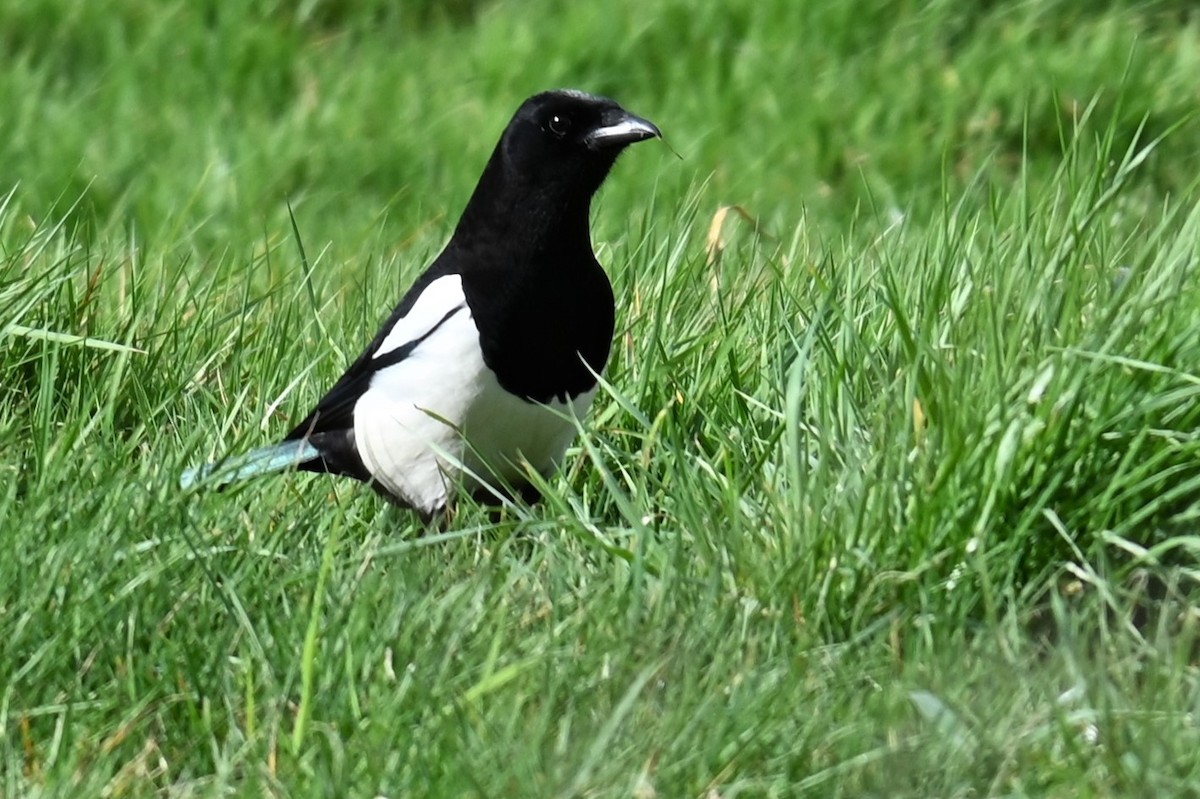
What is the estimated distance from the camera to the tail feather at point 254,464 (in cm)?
279

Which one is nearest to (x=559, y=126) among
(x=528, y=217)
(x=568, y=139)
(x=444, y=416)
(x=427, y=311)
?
(x=568, y=139)

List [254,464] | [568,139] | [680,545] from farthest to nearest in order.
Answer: [568,139], [254,464], [680,545]

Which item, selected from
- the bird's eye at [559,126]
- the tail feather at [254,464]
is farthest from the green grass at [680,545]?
the bird's eye at [559,126]

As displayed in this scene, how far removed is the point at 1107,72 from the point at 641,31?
1408mm

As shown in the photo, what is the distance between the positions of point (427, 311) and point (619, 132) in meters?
0.43

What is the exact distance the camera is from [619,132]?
10.6 feet

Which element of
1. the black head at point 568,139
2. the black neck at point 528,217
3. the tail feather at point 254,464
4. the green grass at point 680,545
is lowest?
the tail feather at point 254,464

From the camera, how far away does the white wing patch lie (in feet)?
10.3

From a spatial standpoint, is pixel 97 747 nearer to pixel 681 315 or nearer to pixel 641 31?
pixel 681 315

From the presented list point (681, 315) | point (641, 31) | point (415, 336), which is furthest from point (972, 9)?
point (415, 336)

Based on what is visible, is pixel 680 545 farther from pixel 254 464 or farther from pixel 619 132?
pixel 619 132

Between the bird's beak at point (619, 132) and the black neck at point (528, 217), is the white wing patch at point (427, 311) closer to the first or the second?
the black neck at point (528, 217)

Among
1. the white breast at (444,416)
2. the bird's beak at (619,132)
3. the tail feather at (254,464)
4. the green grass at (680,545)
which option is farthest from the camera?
the bird's beak at (619,132)

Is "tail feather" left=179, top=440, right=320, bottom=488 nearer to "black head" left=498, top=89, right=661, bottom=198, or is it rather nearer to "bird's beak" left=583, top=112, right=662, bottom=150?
"black head" left=498, top=89, right=661, bottom=198
